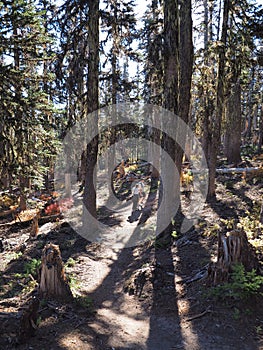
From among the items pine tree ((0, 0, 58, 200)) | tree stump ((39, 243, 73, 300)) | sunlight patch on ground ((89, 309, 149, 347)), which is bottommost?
sunlight patch on ground ((89, 309, 149, 347))

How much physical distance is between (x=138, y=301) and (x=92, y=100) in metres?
7.55

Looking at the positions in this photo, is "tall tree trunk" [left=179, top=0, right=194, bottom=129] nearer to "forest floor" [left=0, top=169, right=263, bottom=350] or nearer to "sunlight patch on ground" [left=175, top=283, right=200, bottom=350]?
"forest floor" [left=0, top=169, right=263, bottom=350]

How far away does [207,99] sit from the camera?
1414 centimetres

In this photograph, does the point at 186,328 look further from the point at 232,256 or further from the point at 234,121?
the point at 234,121

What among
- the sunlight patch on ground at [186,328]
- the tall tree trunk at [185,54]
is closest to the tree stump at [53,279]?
the sunlight patch on ground at [186,328]

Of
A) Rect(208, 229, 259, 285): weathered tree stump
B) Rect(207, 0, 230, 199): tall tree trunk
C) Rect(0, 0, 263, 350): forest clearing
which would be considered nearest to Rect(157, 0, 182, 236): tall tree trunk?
Rect(0, 0, 263, 350): forest clearing

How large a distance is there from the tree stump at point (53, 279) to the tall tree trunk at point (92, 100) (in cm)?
545

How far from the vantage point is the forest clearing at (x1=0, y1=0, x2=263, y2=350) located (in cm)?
488

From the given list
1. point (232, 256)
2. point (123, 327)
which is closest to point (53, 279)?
point (123, 327)

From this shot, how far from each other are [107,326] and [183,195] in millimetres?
10776

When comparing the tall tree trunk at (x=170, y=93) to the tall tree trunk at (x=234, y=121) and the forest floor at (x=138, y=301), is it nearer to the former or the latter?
the forest floor at (x=138, y=301)

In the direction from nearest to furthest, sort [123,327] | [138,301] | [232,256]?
[123,327] < [232,256] < [138,301]

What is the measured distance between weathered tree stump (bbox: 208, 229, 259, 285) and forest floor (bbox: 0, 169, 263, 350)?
1.49 feet

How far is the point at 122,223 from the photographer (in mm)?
13266
